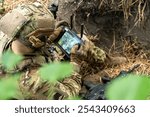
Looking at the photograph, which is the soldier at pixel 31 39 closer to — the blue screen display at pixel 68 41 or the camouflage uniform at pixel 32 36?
the camouflage uniform at pixel 32 36

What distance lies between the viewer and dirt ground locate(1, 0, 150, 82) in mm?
4594

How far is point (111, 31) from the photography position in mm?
4746

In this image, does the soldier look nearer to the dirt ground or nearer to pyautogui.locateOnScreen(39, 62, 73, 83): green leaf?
the dirt ground

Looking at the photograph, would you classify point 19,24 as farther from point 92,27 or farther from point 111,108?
point 111,108

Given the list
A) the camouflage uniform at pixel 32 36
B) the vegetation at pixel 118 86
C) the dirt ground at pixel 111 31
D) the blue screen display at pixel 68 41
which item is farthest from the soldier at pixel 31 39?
the vegetation at pixel 118 86

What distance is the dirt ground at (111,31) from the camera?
459 cm

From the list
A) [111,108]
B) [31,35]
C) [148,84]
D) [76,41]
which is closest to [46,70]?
[148,84]

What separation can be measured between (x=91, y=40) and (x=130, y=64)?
455 mm

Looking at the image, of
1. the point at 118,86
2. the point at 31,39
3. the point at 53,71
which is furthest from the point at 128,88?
the point at 31,39

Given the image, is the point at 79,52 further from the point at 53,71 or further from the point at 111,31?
the point at 53,71

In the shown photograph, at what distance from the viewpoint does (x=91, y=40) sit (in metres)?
4.71

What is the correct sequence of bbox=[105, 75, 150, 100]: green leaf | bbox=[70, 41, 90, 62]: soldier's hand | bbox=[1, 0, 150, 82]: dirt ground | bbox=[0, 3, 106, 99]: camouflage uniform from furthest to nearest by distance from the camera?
bbox=[1, 0, 150, 82]: dirt ground, bbox=[70, 41, 90, 62]: soldier's hand, bbox=[0, 3, 106, 99]: camouflage uniform, bbox=[105, 75, 150, 100]: green leaf

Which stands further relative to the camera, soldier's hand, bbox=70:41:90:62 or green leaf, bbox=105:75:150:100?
soldier's hand, bbox=70:41:90:62

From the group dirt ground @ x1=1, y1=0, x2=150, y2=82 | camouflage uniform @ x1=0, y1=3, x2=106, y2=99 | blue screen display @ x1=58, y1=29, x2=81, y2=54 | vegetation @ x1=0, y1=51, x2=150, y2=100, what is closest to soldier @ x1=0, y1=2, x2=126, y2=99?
camouflage uniform @ x1=0, y1=3, x2=106, y2=99
